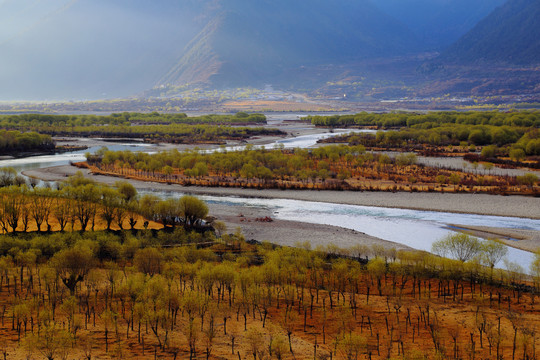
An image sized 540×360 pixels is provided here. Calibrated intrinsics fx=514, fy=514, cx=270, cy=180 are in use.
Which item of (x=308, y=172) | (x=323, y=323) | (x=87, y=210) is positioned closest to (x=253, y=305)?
(x=323, y=323)

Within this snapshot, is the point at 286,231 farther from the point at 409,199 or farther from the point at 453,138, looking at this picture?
the point at 453,138

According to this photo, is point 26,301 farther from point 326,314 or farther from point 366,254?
point 366,254

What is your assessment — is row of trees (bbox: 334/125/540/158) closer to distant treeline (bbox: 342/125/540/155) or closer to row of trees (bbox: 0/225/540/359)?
distant treeline (bbox: 342/125/540/155)

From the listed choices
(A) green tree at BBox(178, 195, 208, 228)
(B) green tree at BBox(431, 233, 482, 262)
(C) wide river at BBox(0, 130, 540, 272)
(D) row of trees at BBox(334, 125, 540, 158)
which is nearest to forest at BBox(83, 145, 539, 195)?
(C) wide river at BBox(0, 130, 540, 272)

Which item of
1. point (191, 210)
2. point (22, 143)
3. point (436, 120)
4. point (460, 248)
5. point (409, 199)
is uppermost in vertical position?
point (436, 120)

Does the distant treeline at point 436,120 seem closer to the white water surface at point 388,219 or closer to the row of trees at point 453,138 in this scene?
the row of trees at point 453,138
